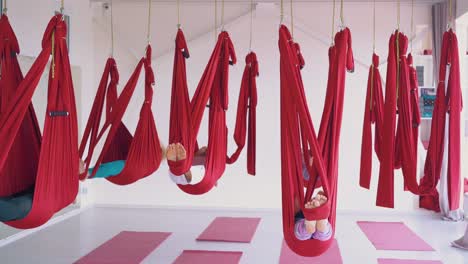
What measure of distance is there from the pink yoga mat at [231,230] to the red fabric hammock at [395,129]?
178cm

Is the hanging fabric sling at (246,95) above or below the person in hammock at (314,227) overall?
above

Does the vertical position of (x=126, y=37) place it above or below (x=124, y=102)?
above

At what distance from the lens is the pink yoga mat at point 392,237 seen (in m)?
4.50

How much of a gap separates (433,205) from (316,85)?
6.46 feet

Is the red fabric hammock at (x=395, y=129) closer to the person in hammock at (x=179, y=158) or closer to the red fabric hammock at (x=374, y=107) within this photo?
the red fabric hammock at (x=374, y=107)

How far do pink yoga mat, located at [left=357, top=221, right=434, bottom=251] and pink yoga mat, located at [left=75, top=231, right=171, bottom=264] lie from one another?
78.1 inches

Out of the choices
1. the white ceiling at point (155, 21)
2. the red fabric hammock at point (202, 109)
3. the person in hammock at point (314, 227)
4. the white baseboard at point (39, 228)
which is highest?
the white ceiling at point (155, 21)

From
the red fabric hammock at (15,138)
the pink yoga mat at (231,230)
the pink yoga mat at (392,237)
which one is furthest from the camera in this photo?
the pink yoga mat at (231,230)

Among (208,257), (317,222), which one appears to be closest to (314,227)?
(317,222)

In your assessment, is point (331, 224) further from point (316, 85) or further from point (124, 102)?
point (316, 85)

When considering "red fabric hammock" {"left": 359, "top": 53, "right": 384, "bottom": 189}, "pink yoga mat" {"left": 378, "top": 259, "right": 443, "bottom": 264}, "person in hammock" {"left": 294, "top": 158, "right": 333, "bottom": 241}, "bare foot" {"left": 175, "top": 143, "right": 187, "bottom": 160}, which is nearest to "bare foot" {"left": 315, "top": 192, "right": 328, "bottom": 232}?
"person in hammock" {"left": 294, "top": 158, "right": 333, "bottom": 241}

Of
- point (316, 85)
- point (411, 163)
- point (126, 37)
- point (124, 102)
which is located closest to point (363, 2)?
point (316, 85)

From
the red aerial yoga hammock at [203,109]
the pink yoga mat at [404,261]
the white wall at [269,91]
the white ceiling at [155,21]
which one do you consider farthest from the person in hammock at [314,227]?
the white ceiling at [155,21]

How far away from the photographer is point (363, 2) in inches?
244
